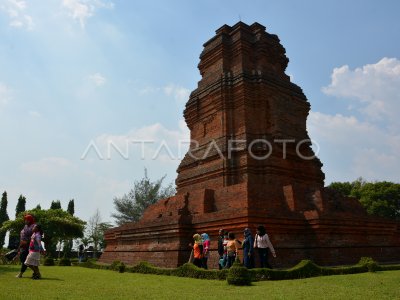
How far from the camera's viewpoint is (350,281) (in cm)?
839

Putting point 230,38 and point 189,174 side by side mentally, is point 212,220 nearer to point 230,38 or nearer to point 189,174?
point 189,174

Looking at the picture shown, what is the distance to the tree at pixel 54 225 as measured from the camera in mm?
34469

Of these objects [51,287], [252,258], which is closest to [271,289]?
[252,258]

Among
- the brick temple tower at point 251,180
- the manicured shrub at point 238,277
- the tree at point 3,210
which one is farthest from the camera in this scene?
the tree at point 3,210

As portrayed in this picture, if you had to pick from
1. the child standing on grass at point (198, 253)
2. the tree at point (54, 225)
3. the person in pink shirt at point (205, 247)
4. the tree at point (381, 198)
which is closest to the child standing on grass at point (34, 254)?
the child standing on grass at point (198, 253)

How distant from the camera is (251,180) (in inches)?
574

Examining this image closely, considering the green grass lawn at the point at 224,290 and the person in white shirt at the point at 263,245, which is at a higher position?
the person in white shirt at the point at 263,245

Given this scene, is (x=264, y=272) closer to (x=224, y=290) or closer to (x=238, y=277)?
(x=238, y=277)

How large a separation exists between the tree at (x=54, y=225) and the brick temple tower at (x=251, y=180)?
18.3 m

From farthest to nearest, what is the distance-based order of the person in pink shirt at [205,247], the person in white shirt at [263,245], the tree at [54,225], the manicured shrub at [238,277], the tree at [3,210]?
the tree at [3,210] → the tree at [54,225] → the person in pink shirt at [205,247] → the person in white shirt at [263,245] → the manicured shrub at [238,277]

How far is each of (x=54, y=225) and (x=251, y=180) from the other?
2604cm

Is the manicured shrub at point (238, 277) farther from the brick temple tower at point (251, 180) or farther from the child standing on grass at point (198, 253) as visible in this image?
the brick temple tower at point (251, 180)

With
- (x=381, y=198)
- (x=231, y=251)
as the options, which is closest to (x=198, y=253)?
(x=231, y=251)

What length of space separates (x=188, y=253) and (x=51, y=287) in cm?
560
